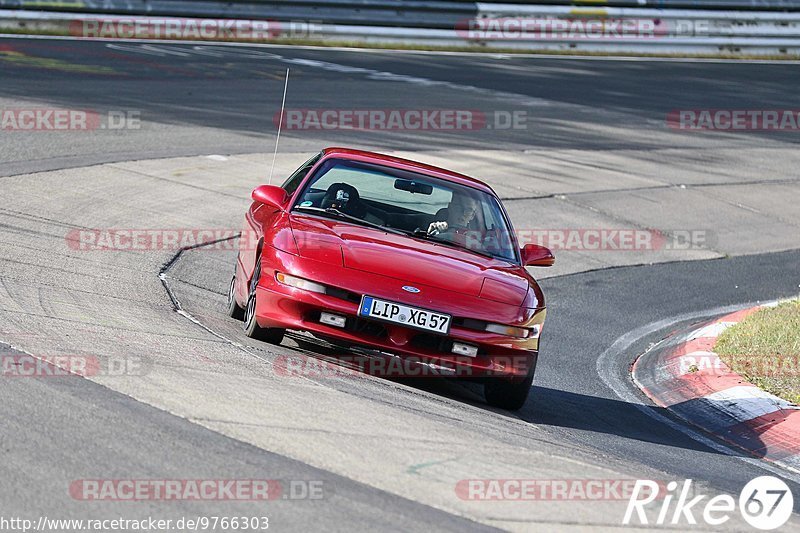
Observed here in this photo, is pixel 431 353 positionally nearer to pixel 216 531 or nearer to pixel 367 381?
pixel 367 381

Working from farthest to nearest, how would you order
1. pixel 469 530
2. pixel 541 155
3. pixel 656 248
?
pixel 541 155
pixel 656 248
pixel 469 530

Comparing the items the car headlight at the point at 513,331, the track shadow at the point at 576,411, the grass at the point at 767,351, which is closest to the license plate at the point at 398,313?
the car headlight at the point at 513,331

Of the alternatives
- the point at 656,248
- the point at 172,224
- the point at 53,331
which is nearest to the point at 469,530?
the point at 53,331

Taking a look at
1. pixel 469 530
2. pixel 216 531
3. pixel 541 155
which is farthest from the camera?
pixel 541 155

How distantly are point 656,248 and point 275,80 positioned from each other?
9.25 metres

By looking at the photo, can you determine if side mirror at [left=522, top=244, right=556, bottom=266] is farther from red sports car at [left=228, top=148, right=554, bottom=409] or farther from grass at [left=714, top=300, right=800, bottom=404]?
grass at [left=714, top=300, right=800, bottom=404]

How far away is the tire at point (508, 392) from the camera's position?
7.63m

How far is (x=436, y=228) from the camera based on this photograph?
848cm

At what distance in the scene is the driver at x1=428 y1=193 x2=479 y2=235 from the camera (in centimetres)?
851

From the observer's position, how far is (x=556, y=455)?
20.4ft

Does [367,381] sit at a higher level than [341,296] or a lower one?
lower

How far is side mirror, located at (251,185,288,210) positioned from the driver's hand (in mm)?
1025

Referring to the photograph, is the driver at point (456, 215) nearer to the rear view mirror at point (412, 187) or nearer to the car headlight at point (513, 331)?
the rear view mirror at point (412, 187)

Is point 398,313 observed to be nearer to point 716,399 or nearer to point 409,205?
point 409,205
